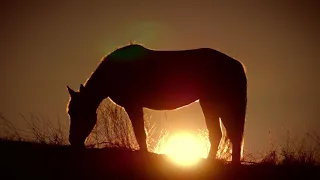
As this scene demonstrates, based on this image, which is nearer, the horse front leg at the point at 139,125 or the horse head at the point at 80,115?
the horse front leg at the point at 139,125

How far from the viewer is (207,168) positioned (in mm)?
8766

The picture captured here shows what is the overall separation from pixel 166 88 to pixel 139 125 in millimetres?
1262

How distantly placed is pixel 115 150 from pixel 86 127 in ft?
6.43

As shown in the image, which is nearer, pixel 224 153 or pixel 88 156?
pixel 88 156

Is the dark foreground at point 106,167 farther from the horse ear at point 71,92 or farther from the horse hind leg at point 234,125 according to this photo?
the horse ear at point 71,92

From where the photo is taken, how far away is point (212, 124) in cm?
1103

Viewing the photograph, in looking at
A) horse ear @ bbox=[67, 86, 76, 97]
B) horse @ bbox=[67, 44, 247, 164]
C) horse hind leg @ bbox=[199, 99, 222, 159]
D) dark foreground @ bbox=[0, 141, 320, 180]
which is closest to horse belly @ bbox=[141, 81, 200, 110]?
horse @ bbox=[67, 44, 247, 164]

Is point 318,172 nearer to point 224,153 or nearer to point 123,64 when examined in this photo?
point 224,153

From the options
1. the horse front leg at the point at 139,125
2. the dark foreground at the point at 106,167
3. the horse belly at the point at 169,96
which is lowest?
the dark foreground at the point at 106,167

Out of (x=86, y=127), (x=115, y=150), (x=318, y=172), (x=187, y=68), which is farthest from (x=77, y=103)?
(x=318, y=172)

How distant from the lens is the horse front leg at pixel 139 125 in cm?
1052

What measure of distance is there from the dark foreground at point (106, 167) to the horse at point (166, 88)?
4.58 ft

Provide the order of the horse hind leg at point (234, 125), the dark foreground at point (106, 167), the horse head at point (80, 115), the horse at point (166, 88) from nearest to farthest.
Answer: the dark foreground at point (106, 167), the horse hind leg at point (234, 125), the horse at point (166, 88), the horse head at point (80, 115)

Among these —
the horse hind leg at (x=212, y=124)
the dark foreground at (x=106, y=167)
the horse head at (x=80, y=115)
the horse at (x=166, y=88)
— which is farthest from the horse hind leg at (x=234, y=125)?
the horse head at (x=80, y=115)
